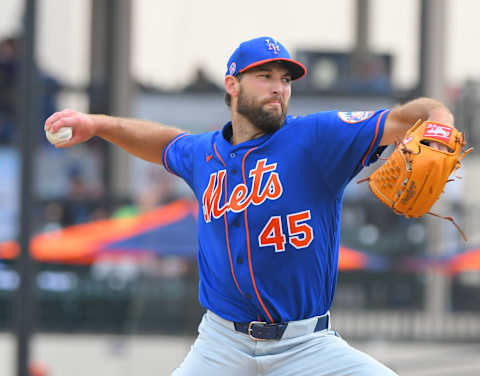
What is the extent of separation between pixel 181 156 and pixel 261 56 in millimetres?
621

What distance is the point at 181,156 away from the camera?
3180 mm

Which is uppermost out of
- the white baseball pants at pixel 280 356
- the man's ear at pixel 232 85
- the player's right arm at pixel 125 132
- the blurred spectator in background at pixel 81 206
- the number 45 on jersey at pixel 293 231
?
the man's ear at pixel 232 85

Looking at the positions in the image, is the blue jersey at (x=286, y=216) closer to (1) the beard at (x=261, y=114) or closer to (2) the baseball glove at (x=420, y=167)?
(1) the beard at (x=261, y=114)

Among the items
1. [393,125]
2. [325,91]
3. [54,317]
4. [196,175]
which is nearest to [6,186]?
[54,317]

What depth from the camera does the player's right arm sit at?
310 centimetres

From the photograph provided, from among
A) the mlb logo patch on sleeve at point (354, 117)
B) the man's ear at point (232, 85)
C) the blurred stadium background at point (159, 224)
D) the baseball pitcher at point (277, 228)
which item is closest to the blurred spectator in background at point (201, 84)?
the blurred stadium background at point (159, 224)

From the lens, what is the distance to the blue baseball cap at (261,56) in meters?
2.79

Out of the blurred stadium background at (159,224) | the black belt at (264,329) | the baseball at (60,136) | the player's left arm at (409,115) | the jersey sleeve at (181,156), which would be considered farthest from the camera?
the blurred stadium background at (159,224)

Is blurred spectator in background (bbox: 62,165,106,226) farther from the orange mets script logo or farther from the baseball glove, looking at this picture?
the baseball glove

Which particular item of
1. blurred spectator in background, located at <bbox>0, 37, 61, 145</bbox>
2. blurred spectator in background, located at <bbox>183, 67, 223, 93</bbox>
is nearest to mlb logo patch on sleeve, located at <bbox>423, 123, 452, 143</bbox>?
blurred spectator in background, located at <bbox>183, 67, 223, 93</bbox>

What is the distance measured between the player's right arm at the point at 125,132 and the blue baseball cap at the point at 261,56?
1.85 feet

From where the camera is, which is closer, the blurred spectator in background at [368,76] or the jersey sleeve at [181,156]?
the jersey sleeve at [181,156]

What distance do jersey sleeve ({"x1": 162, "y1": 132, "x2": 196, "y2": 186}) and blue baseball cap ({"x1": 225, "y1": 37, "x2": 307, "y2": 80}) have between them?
1.43 feet

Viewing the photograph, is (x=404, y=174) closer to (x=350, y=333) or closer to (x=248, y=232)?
(x=248, y=232)
